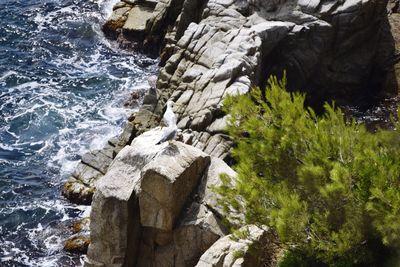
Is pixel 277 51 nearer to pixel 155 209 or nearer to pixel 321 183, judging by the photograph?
pixel 155 209

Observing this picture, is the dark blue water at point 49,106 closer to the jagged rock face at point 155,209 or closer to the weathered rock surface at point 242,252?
the jagged rock face at point 155,209

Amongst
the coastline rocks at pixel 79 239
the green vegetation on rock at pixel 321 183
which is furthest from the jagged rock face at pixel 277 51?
the green vegetation on rock at pixel 321 183

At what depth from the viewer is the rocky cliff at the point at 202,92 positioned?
2019 cm

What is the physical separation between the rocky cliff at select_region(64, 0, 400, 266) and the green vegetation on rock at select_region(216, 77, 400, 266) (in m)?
3.11

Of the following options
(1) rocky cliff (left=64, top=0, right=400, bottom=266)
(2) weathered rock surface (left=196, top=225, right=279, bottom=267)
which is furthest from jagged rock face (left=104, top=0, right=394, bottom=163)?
(2) weathered rock surface (left=196, top=225, right=279, bottom=267)

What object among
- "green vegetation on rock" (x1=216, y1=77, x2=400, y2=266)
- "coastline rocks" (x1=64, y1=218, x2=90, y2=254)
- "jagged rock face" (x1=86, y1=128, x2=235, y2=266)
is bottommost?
"coastline rocks" (x1=64, y1=218, x2=90, y2=254)

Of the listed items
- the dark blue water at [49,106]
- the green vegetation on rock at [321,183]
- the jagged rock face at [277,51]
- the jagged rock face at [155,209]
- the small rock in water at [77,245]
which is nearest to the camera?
the green vegetation on rock at [321,183]

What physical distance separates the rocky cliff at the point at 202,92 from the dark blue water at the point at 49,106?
2037mm

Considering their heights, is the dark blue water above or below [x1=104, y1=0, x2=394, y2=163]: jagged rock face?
below

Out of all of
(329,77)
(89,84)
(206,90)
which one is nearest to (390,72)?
(329,77)

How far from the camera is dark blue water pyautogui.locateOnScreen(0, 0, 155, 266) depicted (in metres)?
28.4

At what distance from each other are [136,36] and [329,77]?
15.6 m

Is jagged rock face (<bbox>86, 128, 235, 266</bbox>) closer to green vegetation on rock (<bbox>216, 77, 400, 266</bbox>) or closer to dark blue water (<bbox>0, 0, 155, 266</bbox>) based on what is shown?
green vegetation on rock (<bbox>216, 77, 400, 266</bbox>)

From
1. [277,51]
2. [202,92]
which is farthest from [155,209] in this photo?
[277,51]
